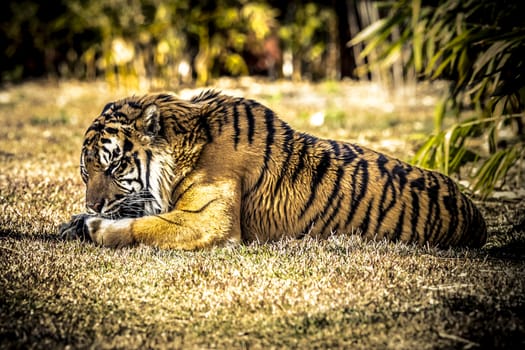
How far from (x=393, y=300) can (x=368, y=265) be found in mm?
483

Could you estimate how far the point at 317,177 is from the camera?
4320 mm

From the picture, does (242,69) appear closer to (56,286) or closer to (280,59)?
(280,59)

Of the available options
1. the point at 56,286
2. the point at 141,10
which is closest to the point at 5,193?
the point at 56,286

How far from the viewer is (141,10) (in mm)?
14578

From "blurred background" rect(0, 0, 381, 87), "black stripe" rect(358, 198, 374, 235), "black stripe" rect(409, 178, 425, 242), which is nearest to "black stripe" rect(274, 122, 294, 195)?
"black stripe" rect(358, 198, 374, 235)

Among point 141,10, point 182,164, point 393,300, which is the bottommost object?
point 393,300

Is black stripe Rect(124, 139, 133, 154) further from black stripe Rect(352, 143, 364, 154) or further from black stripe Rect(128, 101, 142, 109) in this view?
black stripe Rect(352, 143, 364, 154)

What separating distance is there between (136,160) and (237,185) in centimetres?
62

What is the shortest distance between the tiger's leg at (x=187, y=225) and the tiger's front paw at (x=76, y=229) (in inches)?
1.2

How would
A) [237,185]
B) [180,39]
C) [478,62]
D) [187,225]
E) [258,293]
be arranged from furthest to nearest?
[180,39] < [478,62] < [237,185] < [187,225] < [258,293]

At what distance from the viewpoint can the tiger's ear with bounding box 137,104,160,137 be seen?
423 cm

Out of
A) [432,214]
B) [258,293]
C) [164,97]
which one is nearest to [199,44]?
[164,97]

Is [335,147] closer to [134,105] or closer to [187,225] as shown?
[187,225]

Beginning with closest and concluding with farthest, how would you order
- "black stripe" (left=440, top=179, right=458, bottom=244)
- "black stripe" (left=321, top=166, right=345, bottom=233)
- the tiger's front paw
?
1. the tiger's front paw
2. "black stripe" (left=321, top=166, right=345, bottom=233)
3. "black stripe" (left=440, top=179, right=458, bottom=244)
